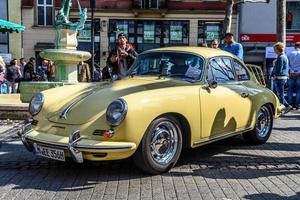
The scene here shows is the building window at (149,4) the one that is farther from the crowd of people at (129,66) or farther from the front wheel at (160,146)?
the front wheel at (160,146)

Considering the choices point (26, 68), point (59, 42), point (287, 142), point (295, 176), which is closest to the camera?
point (295, 176)

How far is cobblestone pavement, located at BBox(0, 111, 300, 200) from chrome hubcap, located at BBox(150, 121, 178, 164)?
0.22 metres

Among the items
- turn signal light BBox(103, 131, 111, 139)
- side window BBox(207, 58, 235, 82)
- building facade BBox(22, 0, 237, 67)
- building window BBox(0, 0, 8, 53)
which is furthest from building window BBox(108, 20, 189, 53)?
turn signal light BBox(103, 131, 111, 139)

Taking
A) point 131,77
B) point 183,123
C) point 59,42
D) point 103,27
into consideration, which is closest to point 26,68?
point 59,42

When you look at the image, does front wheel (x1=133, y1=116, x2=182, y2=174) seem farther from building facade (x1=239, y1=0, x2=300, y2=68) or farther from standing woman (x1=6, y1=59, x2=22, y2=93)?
building facade (x1=239, y1=0, x2=300, y2=68)

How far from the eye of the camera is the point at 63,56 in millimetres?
10484

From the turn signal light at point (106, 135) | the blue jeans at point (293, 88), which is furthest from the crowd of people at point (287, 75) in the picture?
the turn signal light at point (106, 135)

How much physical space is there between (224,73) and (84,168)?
2.47 meters

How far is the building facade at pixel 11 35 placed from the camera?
2977 cm

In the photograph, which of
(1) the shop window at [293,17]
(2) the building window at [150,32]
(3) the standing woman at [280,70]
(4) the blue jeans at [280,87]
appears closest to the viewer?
(3) the standing woman at [280,70]

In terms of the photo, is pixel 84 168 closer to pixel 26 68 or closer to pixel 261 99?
pixel 261 99

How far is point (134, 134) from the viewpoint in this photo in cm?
481

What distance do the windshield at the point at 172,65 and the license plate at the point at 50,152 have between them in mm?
1976

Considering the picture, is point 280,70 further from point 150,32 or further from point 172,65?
point 150,32
